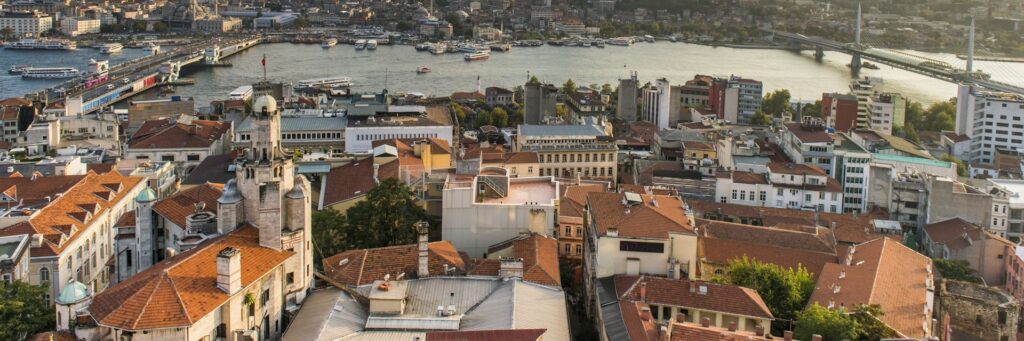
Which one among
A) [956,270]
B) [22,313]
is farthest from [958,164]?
[22,313]

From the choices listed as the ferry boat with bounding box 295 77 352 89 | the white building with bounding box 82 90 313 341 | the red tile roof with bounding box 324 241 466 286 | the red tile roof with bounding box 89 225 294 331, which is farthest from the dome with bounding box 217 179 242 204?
the ferry boat with bounding box 295 77 352 89

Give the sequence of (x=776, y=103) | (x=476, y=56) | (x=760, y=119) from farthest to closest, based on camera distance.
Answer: (x=476, y=56)
(x=776, y=103)
(x=760, y=119)

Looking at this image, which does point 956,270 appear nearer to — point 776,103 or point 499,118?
point 499,118

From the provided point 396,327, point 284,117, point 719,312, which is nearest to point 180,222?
point 396,327

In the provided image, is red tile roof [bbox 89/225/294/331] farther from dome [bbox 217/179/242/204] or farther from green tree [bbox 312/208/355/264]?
green tree [bbox 312/208/355/264]

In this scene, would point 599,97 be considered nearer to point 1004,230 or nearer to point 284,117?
point 284,117
